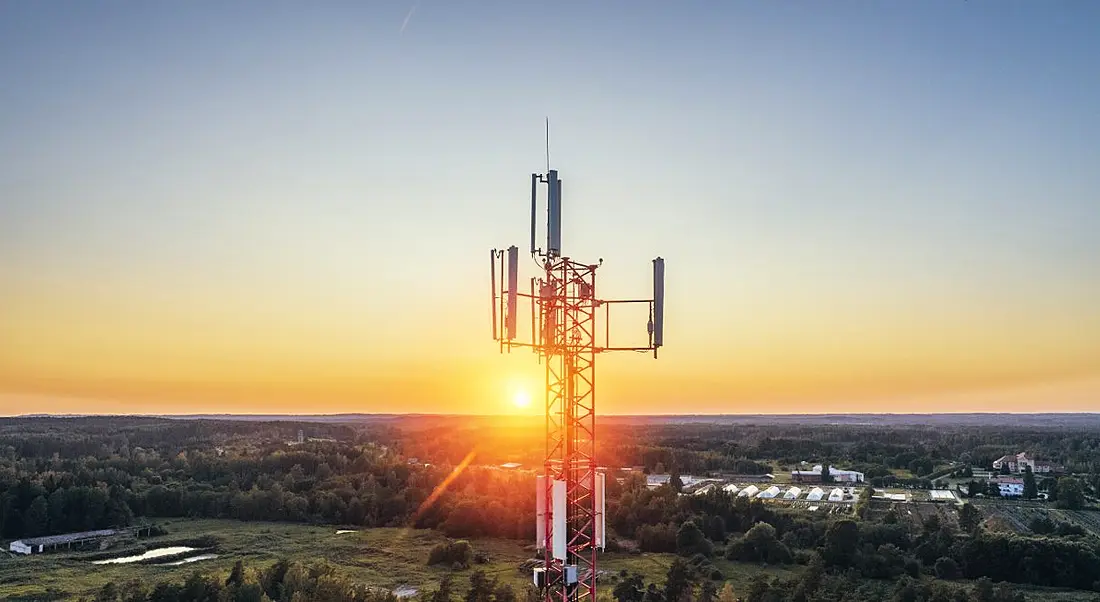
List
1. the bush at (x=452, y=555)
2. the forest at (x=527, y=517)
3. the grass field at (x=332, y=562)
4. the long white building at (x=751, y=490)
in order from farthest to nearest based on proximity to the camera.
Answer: the long white building at (x=751, y=490)
the bush at (x=452, y=555)
the grass field at (x=332, y=562)
the forest at (x=527, y=517)

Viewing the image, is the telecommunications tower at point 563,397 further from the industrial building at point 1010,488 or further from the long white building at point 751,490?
the industrial building at point 1010,488

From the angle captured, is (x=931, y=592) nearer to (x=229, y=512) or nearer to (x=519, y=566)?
(x=519, y=566)

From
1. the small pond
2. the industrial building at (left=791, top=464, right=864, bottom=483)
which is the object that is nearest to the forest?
the industrial building at (left=791, top=464, right=864, bottom=483)

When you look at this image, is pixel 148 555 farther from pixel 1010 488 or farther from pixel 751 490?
pixel 1010 488

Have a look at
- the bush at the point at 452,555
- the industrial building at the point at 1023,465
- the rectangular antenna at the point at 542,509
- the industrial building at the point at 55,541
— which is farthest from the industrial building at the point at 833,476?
the rectangular antenna at the point at 542,509

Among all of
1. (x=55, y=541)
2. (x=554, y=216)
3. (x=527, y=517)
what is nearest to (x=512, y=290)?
(x=554, y=216)

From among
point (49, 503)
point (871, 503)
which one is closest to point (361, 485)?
point (49, 503)
